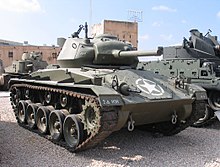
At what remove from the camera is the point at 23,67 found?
18.9 metres

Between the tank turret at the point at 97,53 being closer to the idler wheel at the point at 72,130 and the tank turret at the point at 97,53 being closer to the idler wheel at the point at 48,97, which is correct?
the idler wheel at the point at 48,97

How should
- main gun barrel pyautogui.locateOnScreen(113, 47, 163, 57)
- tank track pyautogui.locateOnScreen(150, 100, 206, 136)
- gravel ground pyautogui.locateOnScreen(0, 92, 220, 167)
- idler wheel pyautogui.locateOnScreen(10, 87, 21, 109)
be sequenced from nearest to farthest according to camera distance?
1. gravel ground pyautogui.locateOnScreen(0, 92, 220, 167)
2. main gun barrel pyautogui.locateOnScreen(113, 47, 163, 57)
3. tank track pyautogui.locateOnScreen(150, 100, 206, 136)
4. idler wheel pyautogui.locateOnScreen(10, 87, 21, 109)

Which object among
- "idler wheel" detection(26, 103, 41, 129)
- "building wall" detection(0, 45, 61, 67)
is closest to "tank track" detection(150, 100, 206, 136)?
"idler wheel" detection(26, 103, 41, 129)

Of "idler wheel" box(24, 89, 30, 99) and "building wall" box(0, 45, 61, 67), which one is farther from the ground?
"building wall" box(0, 45, 61, 67)

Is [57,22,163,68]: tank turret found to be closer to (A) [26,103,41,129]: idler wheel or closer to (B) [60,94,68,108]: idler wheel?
(B) [60,94,68,108]: idler wheel

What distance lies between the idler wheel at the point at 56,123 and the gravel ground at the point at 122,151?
22 centimetres

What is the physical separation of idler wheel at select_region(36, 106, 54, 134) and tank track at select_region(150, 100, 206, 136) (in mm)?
2733

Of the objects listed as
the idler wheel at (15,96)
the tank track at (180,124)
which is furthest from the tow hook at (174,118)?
the idler wheel at (15,96)

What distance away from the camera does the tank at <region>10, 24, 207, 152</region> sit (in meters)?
5.75

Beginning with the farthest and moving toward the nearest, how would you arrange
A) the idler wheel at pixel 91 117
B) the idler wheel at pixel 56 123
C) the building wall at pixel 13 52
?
the building wall at pixel 13 52
the idler wheel at pixel 56 123
the idler wheel at pixel 91 117

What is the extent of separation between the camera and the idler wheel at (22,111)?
8703 mm

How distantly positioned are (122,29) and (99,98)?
39804 mm

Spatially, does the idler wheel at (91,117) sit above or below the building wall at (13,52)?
below

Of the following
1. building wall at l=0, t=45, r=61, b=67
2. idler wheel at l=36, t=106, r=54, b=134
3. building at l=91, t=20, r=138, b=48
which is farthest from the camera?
building at l=91, t=20, r=138, b=48
